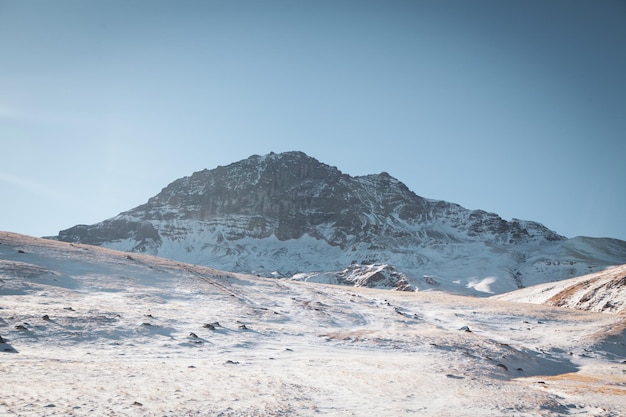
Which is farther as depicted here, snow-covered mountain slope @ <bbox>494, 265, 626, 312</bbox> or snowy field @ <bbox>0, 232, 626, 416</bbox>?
snow-covered mountain slope @ <bbox>494, 265, 626, 312</bbox>

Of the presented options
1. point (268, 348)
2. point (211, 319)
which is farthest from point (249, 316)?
point (268, 348)

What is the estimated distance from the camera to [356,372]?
62.2 ft

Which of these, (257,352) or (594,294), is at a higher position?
(594,294)

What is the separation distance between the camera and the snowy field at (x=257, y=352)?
523 inches

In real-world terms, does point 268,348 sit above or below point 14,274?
below

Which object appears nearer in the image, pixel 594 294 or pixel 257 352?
pixel 257 352

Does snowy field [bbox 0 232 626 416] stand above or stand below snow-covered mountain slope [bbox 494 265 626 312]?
below

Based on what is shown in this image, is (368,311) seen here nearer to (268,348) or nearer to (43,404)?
(268,348)

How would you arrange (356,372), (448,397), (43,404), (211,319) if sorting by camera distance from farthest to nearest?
1. (211,319)
2. (356,372)
3. (448,397)
4. (43,404)

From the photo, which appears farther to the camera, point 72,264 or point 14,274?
point 72,264

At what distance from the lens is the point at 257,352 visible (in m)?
22.3

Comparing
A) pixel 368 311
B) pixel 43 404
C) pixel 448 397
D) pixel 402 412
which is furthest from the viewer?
pixel 368 311

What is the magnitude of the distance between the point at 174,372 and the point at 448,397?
427 inches

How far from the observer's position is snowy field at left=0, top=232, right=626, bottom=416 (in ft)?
43.6
